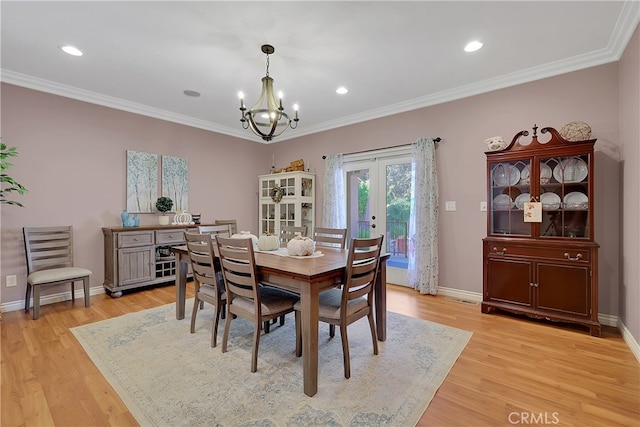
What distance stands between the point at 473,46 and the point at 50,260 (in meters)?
5.16

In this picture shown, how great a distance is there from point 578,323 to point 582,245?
738 millimetres

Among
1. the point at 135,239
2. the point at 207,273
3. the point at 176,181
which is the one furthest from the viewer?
the point at 176,181

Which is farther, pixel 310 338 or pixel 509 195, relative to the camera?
pixel 509 195

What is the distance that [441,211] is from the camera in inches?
153

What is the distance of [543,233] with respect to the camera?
293 cm

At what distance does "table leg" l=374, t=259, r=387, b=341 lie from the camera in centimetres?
253

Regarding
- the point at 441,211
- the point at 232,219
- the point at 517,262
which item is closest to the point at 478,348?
the point at 517,262

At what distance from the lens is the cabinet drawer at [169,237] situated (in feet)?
13.5

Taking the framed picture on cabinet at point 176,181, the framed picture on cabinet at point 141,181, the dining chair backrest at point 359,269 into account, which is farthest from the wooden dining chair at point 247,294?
the framed picture on cabinet at point 176,181

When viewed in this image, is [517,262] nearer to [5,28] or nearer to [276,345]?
[276,345]

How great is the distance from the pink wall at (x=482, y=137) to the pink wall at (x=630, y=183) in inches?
4.5

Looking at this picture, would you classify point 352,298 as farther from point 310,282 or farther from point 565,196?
point 565,196

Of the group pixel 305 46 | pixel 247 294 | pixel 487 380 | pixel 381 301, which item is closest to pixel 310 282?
pixel 247 294

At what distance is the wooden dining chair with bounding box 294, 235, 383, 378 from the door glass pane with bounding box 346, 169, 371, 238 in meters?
2.54
